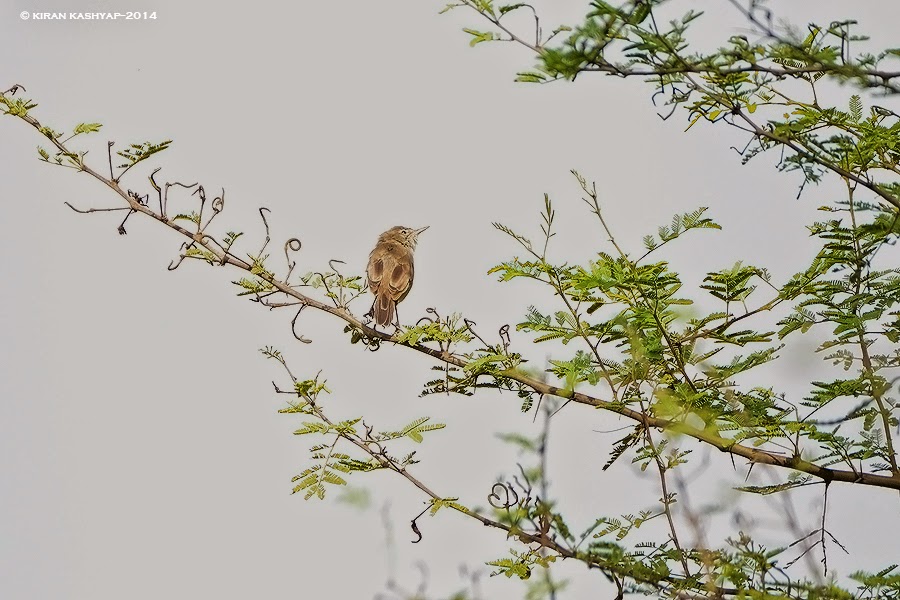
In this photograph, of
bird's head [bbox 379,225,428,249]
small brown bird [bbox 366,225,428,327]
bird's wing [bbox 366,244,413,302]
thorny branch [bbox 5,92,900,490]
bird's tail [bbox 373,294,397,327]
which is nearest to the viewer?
thorny branch [bbox 5,92,900,490]

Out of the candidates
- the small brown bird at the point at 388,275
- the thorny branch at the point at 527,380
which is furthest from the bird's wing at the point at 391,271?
the thorny branch at the point at 527,380

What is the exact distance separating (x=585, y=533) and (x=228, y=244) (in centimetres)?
201

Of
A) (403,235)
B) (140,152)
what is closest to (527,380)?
(140,152)

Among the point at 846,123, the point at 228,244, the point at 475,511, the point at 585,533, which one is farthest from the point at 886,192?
the point at 228,244

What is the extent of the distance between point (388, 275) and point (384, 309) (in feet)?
2.12

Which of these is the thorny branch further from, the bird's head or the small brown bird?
the bird's head

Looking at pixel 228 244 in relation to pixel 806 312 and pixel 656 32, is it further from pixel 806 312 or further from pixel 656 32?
pixel 806 312

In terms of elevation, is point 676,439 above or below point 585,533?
above

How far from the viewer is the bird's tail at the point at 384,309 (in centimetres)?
686

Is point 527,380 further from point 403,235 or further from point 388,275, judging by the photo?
point 403,235

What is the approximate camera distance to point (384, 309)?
713 centimetres

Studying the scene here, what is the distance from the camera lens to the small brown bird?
7102mm

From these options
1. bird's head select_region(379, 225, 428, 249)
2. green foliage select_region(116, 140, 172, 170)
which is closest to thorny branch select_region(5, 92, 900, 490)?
green foliage select_region(116, 140, 172, 170)

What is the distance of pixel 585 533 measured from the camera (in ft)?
12.3
